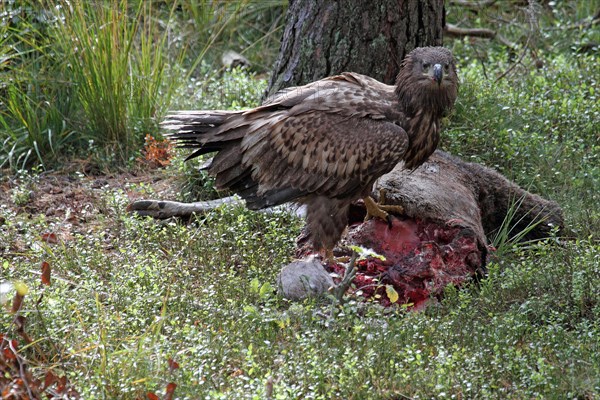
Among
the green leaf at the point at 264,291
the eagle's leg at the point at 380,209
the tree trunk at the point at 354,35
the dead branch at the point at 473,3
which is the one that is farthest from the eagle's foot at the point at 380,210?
the dead branch at the point at 473,3

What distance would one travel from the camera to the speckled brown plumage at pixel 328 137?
5480mm

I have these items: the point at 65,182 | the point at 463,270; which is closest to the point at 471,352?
the point at 463,270

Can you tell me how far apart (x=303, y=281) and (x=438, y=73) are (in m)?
1.51

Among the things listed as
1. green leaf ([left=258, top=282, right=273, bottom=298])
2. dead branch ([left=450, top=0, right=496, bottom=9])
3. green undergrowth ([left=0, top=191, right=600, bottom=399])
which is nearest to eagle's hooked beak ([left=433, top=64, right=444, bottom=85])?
green undergrowth ([left=0, top=191, right=600, bottom=399])

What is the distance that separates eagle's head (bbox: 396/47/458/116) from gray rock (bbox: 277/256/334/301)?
119 cm

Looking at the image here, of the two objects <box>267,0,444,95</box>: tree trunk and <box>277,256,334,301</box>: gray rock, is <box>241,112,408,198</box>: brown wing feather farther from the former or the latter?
<box>267,0,444,95</box>: tree trunk

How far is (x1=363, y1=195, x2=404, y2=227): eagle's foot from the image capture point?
5.68 metres

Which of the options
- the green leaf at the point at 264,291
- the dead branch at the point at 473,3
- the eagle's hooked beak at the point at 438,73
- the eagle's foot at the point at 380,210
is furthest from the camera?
the dead branch at the point at 473,3

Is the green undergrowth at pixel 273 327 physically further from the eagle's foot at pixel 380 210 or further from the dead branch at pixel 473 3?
the dead branch at pixel 473 3

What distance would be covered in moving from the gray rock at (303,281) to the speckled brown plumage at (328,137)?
0.40 meters

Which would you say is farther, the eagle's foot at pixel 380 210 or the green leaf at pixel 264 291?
the eagle's foot at pixel 380 210

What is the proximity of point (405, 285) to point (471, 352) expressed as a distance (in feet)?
3.42

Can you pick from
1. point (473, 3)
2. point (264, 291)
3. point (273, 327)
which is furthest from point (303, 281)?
point (473, 3)

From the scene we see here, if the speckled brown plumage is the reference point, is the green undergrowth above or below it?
below
